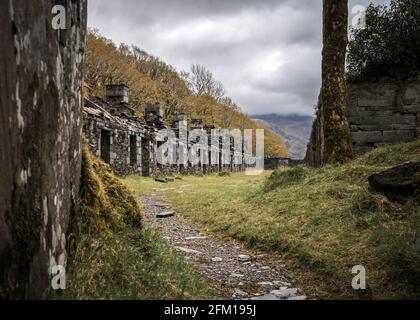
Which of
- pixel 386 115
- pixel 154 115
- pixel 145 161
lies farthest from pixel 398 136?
pixel 154 115

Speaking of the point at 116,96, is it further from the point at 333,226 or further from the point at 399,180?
the point at 399,180

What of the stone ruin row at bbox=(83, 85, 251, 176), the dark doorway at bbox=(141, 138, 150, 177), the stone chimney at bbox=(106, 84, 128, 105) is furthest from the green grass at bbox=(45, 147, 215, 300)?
the dark doorway at bbox=(141, 138, 150, 177)

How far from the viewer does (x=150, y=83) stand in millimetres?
49781

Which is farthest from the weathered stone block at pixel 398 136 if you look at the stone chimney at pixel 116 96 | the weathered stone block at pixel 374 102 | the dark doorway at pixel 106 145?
the stone chimney at pixel 116 96

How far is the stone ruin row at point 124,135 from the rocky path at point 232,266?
36.7 feet

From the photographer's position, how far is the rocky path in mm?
4383

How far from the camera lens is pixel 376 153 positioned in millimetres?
9484

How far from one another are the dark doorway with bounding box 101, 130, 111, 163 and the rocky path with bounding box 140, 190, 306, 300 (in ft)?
41.8

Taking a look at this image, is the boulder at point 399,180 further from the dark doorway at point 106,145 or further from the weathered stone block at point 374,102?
the dark doorway at point 106,145

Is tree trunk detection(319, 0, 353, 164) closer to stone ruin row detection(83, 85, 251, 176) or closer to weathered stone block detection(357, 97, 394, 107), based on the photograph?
weathered stone block detection(357, 97, 394, 107)

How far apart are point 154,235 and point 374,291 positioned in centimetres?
247

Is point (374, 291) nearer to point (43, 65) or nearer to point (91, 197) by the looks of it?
point (91, 197)

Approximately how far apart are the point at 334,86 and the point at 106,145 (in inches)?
495
